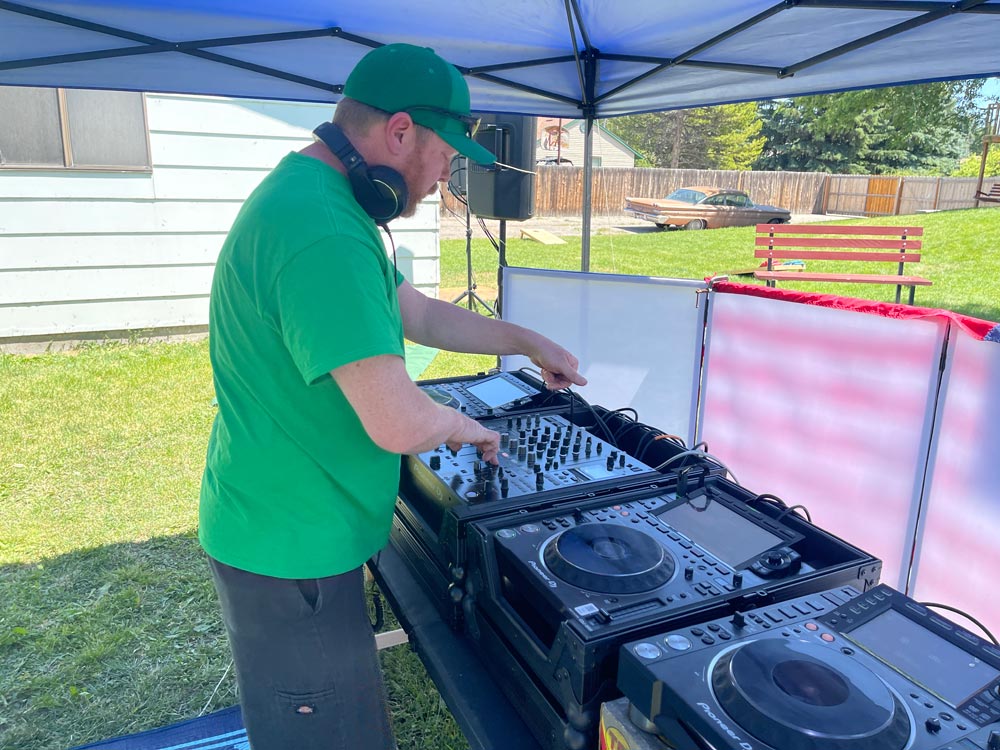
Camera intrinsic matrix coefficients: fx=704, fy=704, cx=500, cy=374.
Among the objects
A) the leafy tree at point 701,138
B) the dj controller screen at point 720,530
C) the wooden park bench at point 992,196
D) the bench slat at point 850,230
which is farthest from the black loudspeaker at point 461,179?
the leafy tree at point 701,138

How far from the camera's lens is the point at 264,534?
1.41 m

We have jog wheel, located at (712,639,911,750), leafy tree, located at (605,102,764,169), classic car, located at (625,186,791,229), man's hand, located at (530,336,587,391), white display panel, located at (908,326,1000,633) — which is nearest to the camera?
jog wheel, located at (712,639,911,750)

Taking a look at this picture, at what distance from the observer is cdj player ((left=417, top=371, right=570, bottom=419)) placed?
2.16 m

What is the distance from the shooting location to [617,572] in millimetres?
1183

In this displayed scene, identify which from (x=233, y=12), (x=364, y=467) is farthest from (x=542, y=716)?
(x=233, y=12)

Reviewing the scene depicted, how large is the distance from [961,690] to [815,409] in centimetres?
220

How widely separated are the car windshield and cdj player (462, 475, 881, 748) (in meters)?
22.6

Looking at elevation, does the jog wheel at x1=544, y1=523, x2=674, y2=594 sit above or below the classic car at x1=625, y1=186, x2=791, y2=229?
below

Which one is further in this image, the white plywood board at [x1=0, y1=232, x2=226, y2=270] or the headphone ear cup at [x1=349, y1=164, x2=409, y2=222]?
the white plywood board at [x1=0, y1=232, x2=226, y2=270]

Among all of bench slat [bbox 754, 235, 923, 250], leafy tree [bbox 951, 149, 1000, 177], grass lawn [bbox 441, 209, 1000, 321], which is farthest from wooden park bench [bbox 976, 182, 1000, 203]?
bench slat [bbox 754, 235, 923, 250]

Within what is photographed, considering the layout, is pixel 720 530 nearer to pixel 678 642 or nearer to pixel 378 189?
pixel 678 642

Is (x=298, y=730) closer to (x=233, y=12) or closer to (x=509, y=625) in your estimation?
(x=509, y=625)

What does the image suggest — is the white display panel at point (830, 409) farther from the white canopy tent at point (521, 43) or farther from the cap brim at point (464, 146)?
the cap brim at point (464, 146)

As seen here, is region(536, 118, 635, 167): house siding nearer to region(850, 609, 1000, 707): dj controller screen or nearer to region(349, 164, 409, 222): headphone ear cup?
region(349, 164, 409, 222): headphone ear cup
